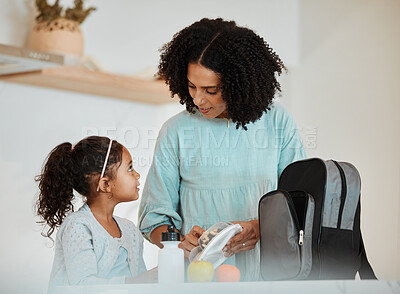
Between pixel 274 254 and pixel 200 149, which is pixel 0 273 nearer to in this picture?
pixel 200 149

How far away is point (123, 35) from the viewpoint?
209 cm

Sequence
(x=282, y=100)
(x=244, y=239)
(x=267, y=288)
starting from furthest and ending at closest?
(x=282, y=100) < (x=244, y=239) < (x=267, y=288)

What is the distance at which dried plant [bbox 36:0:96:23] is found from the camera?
5.89 ft

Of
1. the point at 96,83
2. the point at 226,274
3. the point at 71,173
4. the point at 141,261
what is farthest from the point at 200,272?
the point at 96,83

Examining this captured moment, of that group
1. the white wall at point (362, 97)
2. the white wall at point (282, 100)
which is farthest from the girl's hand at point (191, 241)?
the white wall at point (362, 97)

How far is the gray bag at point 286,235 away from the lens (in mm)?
988

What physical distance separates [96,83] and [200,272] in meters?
1.06

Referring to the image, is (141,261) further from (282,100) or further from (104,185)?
(282,100)

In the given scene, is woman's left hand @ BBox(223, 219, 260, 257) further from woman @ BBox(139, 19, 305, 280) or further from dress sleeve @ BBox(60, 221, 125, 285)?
dress sleeve @ BBox(60, 221, 125, 285)

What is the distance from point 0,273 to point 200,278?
979 millimetres

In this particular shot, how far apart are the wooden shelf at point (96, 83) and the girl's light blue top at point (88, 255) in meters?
0.73

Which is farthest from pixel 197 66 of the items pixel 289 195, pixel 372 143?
pixel 372 143

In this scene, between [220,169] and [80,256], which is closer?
[80,256]

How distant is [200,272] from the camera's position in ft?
3.04
